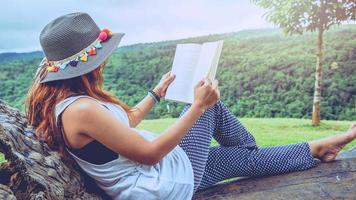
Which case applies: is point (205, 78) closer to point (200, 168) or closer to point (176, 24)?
point (200, 168)

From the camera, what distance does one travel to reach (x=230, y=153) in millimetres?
1632

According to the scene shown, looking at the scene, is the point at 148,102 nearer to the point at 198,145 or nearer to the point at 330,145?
the point at 198,145

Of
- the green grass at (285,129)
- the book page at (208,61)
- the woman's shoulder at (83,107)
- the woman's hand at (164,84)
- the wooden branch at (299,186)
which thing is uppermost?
the book page at (208,61)

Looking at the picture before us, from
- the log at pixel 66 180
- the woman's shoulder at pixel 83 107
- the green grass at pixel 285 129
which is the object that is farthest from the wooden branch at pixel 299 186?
the green grass at pixel 285 129

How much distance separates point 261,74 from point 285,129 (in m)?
0.35

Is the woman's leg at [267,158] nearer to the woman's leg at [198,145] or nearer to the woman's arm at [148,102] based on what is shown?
the woman's leg at [198,145]

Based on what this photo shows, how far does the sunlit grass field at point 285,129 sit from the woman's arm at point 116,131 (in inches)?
68.3

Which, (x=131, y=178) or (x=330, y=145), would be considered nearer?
(x=131, y=178)

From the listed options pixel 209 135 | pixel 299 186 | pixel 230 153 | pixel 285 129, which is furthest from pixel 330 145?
pixel 285 129

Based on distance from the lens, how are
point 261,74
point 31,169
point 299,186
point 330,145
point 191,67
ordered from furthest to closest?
point 261,74 → point 330,145 → point 299,186 → point 191,67 → point 31,169

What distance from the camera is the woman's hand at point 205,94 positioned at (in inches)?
49.4

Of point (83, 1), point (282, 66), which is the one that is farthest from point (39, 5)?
point (282, 66)

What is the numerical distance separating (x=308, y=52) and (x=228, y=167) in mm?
1564

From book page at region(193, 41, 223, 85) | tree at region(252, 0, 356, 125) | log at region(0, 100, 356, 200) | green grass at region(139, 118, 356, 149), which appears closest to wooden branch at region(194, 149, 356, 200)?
log at region(0, 100, 356, 200)
